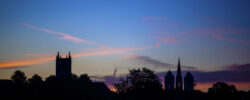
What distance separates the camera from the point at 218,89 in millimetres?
135750

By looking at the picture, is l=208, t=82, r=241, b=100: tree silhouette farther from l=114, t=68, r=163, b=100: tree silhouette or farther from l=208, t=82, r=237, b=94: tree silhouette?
l=114, t=68, r=163, b=100: tree silhouette

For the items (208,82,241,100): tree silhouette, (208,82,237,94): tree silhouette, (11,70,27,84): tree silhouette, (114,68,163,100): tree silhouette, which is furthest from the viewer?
(11,70,27,84): tree silhouette

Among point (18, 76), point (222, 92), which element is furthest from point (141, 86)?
point (18, 76)

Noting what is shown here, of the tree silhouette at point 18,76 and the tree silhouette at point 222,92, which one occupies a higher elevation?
the tree silhouette at point 18,76

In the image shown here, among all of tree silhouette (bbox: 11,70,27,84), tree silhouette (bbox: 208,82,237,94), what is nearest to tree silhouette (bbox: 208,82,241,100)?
tree silhouette (bbox: 208,82,237,94)

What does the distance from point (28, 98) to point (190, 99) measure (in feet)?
341

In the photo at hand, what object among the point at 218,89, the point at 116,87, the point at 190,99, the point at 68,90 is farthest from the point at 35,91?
the point at 190,99

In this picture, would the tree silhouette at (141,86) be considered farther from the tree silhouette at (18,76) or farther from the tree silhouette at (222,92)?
the tree silhouette at (18,76)

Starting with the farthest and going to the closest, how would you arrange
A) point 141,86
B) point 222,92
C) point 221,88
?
point 221,88, point 222,92, point 141,86

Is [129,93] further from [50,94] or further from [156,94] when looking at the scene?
[50,94]

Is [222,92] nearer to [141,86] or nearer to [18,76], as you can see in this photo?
[141,86]

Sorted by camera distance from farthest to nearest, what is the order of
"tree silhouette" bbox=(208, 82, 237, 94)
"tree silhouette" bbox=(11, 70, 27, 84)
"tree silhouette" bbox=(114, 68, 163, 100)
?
"tree silhouette" bbox=(11, 70, 27, 84) < "tree silhouette" bbox=(208, 82, 237, 94) < "tree silhouette" bbox=(114, 68, 163, 100)

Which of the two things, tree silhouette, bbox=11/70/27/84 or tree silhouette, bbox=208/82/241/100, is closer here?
tree silhouette, bbox=208/82/241/100

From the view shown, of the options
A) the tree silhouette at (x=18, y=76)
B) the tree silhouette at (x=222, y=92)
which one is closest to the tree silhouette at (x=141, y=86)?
the tree silhouette at (x=222, y=92)
